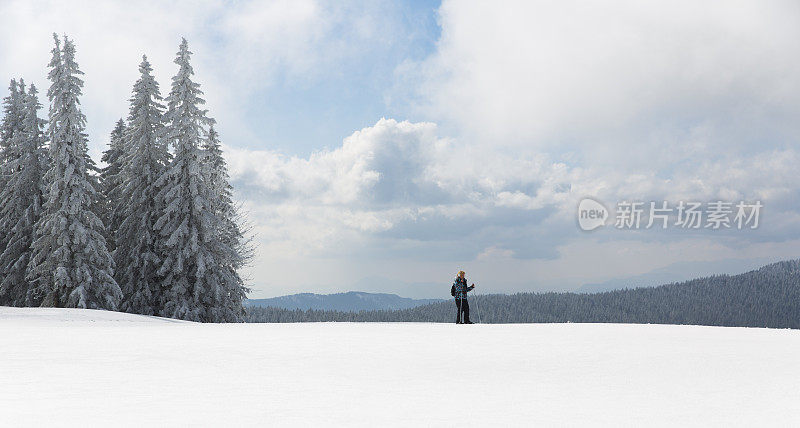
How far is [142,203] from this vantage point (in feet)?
125

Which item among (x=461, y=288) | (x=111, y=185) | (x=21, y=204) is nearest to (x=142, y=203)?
(x=111, y=185)

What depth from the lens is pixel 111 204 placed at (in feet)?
139

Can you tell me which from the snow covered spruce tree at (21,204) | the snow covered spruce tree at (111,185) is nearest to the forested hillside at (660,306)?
the snow covered spruce tree at (111,185)

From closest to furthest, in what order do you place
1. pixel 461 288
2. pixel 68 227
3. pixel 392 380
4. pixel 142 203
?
1. pixel 392 380
2. pixel 461 288
3. pixel 68 227
4. pixel 142 203

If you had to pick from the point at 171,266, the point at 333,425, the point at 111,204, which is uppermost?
the point at 111,204

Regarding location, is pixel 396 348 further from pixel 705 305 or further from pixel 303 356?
pixel 705 305

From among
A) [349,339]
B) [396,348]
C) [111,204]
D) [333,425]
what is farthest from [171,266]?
[333,425]

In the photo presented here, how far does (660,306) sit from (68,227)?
6228 inches

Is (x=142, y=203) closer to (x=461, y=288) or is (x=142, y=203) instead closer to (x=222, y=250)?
(x=222, y=250)

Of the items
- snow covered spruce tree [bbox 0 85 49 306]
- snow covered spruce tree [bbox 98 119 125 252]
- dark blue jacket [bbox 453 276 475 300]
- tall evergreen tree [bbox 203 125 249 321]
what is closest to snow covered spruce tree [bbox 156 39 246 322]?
tall evergreen tree [bbox 203 125 249 321]

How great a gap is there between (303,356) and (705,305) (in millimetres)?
184408

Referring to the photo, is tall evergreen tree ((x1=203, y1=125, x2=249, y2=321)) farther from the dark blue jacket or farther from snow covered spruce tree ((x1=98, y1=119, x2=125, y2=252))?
the dark blue jacket

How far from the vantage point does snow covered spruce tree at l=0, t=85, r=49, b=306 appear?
1545 inches

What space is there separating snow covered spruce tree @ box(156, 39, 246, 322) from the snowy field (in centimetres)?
1816
